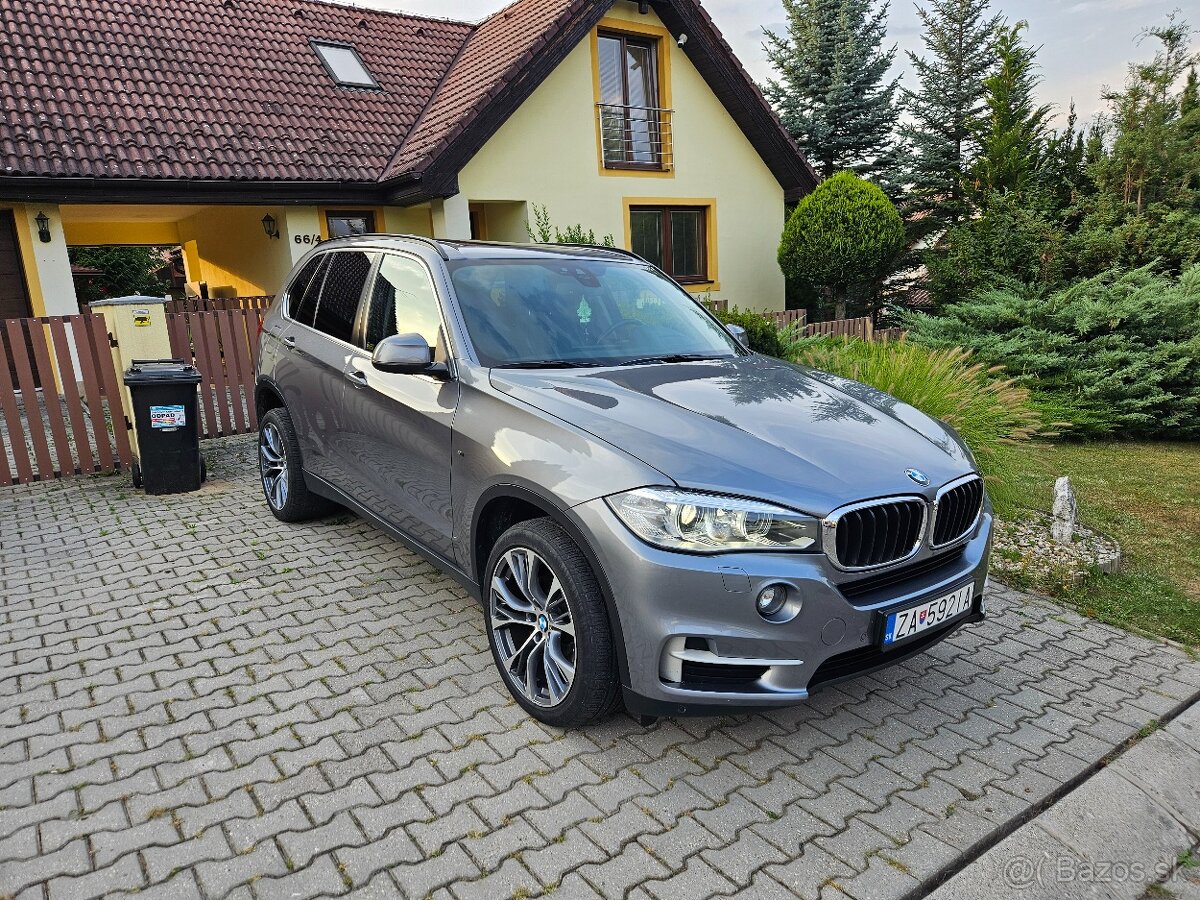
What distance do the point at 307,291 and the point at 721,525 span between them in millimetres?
3756

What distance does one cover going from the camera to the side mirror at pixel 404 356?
340cm

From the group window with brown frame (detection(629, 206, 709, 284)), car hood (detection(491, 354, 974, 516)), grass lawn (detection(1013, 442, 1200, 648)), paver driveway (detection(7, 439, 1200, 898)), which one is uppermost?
window with brown frame (detection(629, 206, 709, 284))

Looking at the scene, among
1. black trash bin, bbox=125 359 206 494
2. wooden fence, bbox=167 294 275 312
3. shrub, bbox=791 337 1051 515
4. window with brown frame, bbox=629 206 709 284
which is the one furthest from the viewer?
window with brown frame, bbox=629 206 709 284

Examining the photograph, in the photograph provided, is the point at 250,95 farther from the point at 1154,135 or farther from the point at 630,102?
the point at 1154,135

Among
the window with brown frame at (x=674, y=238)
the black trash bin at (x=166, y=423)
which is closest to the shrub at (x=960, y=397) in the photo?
the black trash bin at (x=166, y=423)

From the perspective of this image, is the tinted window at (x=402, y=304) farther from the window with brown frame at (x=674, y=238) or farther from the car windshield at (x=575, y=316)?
the window with brown frame at (x=674, y=238)

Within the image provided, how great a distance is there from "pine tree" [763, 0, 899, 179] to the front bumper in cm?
2215

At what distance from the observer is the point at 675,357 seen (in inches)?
152

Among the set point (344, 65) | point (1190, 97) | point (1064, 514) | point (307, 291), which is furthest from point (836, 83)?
point (307, 291)

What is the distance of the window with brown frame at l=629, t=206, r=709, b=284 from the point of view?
16.2 m

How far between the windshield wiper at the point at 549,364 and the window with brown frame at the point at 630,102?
12.9 metres

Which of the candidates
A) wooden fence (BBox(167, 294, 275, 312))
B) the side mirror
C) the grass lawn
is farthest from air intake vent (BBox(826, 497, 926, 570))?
wooden fence (BBox(167, 294, 275, 312))

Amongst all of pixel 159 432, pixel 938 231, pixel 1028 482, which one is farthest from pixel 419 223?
pixel 938 231

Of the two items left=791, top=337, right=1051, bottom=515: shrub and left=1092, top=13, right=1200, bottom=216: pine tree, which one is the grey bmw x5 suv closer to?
left=791, top=337, right=1051, bottom=515: shrub
